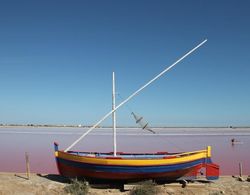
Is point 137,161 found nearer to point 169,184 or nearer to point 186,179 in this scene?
point 169,184

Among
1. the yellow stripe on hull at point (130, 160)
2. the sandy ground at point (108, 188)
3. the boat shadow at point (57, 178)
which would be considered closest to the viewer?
the sandy ground at point (108, 188)

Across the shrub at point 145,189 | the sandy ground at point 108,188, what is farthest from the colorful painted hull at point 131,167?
the shrub at point 145,189

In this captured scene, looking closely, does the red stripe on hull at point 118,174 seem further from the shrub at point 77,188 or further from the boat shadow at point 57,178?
the shrub at point 77,188

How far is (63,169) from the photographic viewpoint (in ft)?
54.2

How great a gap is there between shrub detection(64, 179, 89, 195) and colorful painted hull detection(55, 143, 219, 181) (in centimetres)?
95

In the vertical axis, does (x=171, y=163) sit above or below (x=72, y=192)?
above

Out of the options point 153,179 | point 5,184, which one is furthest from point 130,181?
point 5,184

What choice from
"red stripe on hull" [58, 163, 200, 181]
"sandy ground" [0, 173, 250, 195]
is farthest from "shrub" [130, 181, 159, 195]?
"red stripe on hull" [58, 163, 200, 181]

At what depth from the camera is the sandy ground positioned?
574 inches

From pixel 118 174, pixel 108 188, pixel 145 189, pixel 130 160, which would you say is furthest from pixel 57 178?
pixel 145 189

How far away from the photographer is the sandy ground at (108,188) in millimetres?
14586

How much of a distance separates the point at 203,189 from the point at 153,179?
242 centimetres

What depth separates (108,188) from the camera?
15.5 meters

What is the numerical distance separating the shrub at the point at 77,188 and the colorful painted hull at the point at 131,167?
0.95 m
